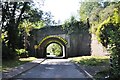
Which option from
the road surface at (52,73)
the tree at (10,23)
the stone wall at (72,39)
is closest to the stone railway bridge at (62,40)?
the stone wall at (72,39)

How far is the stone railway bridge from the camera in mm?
47938

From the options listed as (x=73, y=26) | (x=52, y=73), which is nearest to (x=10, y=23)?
(x=73, y=26)

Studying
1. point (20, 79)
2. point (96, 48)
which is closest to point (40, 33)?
point (96, 48)

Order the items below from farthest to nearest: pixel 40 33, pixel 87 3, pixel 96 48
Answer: pixel 87 3 < pixel 40 33 < pixel 96 48

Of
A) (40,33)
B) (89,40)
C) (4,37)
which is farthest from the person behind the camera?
(40,33)

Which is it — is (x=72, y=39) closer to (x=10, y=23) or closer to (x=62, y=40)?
(x=62, y=40)

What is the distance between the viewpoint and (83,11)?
2847 inches

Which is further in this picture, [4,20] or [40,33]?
[40,33]

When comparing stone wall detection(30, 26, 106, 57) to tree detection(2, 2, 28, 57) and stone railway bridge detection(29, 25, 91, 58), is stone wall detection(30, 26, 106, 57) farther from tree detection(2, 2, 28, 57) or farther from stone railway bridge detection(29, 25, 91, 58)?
tree detection(2, 2, 28, 57)

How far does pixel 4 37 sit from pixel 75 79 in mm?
22545

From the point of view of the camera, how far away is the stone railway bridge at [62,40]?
47.9 m

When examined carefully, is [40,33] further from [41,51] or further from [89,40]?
[89,40]

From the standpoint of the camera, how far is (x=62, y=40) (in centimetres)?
5103

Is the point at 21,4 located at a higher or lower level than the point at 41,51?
higher
